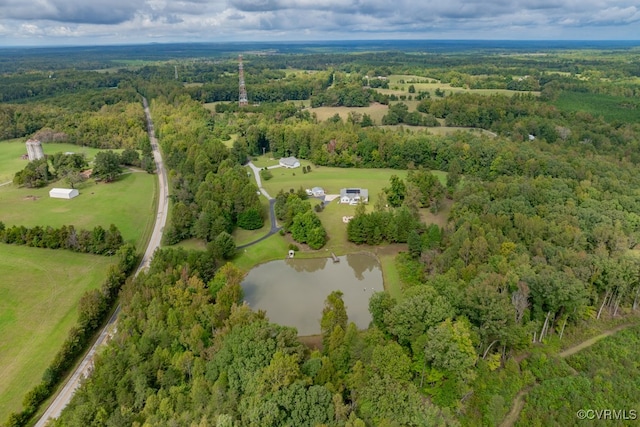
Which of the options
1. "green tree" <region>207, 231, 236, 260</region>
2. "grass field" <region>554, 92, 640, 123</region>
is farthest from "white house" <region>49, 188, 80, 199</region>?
"grass field" <region>554, 92, 640, 123</region>

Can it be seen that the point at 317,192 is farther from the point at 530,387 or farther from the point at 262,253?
the point at 530,387

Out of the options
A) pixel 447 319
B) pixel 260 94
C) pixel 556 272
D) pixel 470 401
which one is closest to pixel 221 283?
pixel 447 319

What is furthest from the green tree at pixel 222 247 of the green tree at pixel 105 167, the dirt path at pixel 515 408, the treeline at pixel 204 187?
the green tree at pixel 105 167

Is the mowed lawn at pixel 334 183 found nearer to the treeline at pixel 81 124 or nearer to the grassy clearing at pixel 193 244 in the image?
the grassy clearing at pixel 193 244

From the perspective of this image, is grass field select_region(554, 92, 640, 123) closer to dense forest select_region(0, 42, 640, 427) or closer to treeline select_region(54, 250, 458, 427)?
dense forest select_region(0, 42, 640, 427)

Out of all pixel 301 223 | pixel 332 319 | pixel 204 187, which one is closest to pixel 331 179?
pixel 204 187

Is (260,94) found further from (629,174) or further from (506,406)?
(506,406)
